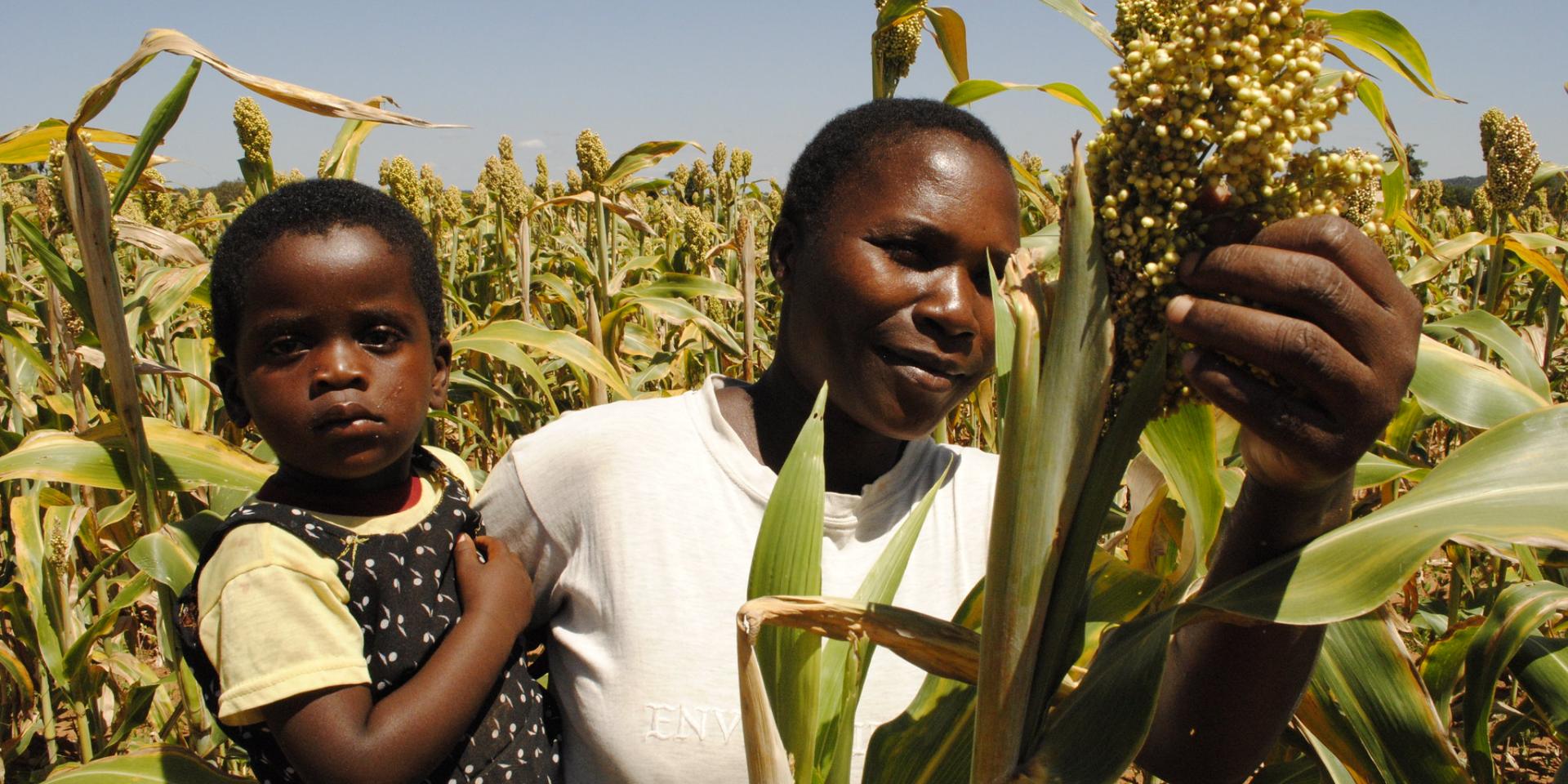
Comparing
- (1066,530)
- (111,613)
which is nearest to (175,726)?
(111,613)

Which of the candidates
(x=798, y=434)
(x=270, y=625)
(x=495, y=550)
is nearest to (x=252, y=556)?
(x=270, y=625)

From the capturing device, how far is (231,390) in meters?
1.53

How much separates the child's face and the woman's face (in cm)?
63

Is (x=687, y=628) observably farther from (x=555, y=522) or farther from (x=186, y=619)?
(x=186, y=619)

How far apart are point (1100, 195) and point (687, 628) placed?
86cm

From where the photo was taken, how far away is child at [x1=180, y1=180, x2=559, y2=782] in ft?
4.07

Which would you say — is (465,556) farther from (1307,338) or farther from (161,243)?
(161,243)

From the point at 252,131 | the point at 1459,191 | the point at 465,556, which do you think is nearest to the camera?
the point at 465,556

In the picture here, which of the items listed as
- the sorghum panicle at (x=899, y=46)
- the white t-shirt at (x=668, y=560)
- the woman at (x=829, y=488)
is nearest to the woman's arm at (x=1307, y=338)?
the woman at (x=829, y=488)

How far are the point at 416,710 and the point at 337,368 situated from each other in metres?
0.47

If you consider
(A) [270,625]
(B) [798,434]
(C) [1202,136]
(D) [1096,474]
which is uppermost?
(C) [1202,136]

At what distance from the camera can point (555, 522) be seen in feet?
4.81

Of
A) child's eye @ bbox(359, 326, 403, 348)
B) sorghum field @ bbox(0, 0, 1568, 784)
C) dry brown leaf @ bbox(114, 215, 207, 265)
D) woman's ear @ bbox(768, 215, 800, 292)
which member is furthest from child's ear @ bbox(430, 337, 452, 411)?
dry brown leaf @ bbox(114, 215, 207, 265)

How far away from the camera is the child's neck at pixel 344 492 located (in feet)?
4.74
